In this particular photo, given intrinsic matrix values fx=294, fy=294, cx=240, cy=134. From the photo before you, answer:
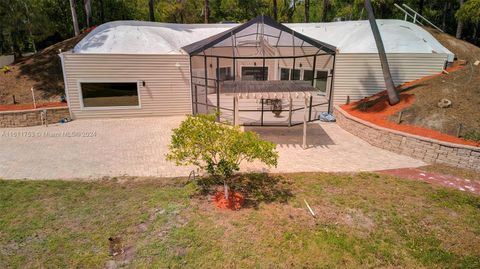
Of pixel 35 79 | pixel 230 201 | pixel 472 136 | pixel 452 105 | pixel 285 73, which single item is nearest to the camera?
pixel 230 201

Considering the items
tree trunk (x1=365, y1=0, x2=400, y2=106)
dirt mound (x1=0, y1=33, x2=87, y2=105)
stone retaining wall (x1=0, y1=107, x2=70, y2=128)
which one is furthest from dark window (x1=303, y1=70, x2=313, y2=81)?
dirt mound (x1=0, y1=33, x2=87, y2=105)

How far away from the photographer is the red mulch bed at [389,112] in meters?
10.3

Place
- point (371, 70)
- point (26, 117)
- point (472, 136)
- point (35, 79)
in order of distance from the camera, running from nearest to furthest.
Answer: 1. point (472, 136)
2. point (26, 117)
3. point (371, 70)
4. point (35, 79)

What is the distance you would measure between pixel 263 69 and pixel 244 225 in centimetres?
903

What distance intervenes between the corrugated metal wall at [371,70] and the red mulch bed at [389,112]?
1.43ft

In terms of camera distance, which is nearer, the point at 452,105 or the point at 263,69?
the point at 452,105

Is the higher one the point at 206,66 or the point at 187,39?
the point at 187,39

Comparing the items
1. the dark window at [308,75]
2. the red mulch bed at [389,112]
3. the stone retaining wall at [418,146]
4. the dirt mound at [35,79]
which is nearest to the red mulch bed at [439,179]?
the stone retaining wall at [418,146]

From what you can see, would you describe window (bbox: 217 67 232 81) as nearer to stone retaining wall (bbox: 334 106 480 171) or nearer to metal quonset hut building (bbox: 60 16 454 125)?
metal quonset hut building (bbox: 60 16 454 125)

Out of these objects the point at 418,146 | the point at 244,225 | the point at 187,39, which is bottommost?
the point at 244,225

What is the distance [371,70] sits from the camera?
1519 centimetres

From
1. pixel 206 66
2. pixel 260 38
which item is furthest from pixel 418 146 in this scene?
pixel 206 66

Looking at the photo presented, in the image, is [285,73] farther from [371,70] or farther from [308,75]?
[371,70]

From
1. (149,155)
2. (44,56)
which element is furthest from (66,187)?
(44,56)
